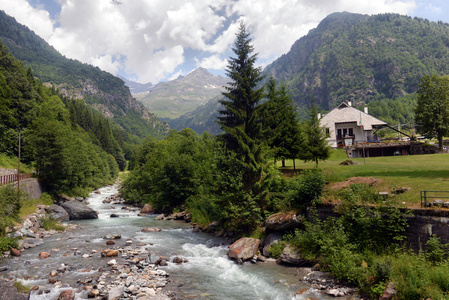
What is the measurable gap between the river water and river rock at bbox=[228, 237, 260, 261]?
2.13ft

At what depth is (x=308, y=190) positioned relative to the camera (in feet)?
69.2

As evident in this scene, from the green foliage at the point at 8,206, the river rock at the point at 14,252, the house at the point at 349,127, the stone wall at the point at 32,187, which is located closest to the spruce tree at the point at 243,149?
the river rock at the point at 14,252

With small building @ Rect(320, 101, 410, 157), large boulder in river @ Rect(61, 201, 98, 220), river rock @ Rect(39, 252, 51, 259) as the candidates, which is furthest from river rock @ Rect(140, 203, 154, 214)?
small building @ Rect(320, 101, 410, 157)

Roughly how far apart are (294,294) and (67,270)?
14.2 metres

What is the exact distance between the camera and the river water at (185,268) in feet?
47.7

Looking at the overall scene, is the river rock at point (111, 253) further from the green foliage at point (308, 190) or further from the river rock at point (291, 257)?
the green foliage at point (308, 190)

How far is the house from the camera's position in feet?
218

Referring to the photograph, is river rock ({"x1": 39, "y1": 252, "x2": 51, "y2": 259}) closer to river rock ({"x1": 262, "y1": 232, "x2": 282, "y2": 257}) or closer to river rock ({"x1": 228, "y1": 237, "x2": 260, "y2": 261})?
river rock ({"x1": 228, "y1": 237, "x2": 260, "y2": 261})

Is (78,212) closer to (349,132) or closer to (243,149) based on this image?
(243,149)

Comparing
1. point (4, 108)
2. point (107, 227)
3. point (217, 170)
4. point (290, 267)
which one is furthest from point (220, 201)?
point (4, 108)

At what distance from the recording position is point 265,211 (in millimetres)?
24453

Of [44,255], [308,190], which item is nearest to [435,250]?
[308,190]

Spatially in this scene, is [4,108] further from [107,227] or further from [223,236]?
[223,236]

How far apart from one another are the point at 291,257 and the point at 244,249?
12.0 ft
